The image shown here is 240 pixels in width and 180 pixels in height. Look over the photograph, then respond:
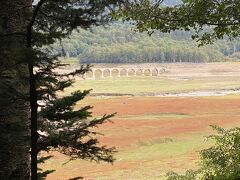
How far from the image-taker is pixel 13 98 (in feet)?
12.9

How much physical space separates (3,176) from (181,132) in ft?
119

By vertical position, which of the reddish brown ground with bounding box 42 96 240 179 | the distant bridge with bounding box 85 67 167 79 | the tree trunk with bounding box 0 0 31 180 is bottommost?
the reddish brown ground with bounding box 42 96 240 179

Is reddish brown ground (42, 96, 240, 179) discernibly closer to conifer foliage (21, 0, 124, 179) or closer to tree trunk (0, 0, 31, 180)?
conifer foliage (21, 0, 124, 179)

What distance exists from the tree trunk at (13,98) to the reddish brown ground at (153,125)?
21551 millimetres

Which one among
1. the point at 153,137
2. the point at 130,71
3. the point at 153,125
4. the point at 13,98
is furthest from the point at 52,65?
the point at 130,71

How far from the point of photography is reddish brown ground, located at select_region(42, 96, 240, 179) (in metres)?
27.5

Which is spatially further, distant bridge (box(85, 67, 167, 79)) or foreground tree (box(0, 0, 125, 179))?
distant bridge (box(85, 67, 167, 79))

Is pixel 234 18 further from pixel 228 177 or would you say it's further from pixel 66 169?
pixel 66 169

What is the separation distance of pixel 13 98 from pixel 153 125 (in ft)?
132

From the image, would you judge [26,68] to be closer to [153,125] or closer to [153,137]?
[153,137]

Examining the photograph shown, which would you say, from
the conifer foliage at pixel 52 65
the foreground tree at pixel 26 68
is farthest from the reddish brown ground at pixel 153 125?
the foreground tree at pixel 26 68

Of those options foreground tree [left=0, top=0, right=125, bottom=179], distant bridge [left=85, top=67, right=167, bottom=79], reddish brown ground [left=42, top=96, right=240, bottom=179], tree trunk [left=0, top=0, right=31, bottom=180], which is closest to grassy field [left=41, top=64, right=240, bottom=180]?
reddish brown ground [left=42, top=96, right=240, bottom=179]

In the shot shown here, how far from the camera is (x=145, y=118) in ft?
164

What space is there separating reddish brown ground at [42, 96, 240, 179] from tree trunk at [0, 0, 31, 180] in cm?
2155
